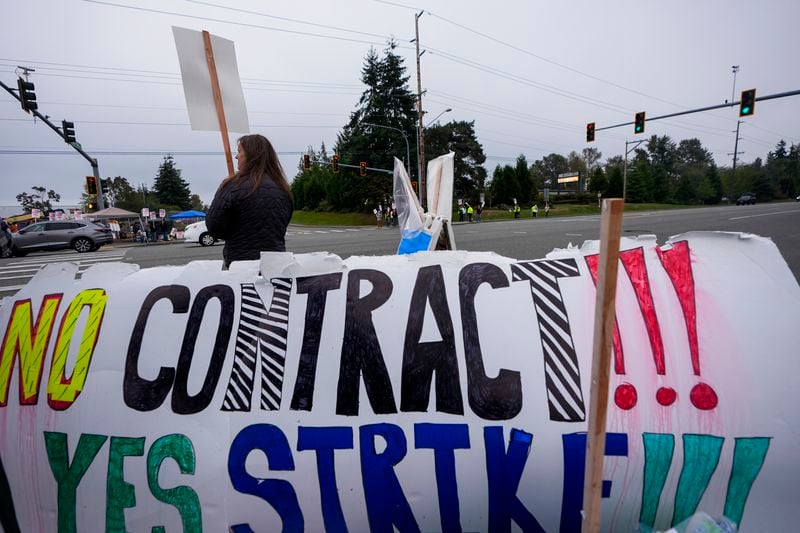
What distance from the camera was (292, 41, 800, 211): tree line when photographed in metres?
45.9

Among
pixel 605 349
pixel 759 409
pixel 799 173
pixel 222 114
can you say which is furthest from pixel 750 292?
pixel 799 173

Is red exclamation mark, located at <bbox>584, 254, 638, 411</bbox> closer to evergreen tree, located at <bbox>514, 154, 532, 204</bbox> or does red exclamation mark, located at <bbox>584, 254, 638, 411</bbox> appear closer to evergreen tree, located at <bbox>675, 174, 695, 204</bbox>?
evergreen tree, located at <bbox>514, 154, 532, 204</bbox>

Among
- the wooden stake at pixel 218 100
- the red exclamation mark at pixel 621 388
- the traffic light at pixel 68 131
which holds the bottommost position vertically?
the red exclamation mark at pixel 621 388

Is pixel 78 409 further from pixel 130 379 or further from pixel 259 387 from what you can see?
pixel 259 387

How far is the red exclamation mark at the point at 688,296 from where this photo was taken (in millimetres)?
1295

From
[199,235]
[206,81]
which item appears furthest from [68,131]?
[206,81]

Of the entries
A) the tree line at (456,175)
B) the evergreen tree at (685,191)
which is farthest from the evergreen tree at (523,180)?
the evergreen tree at (685,191)

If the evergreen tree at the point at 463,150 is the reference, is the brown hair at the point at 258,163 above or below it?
below

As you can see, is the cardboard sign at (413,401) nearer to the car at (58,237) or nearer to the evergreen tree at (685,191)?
the car at (58,237)

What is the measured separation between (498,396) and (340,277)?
2.29ft

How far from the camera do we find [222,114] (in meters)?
2.77

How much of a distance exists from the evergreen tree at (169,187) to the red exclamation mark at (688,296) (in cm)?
8600

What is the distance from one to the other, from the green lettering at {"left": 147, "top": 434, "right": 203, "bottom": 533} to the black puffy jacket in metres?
1.17

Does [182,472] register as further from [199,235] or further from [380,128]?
[380,128]
